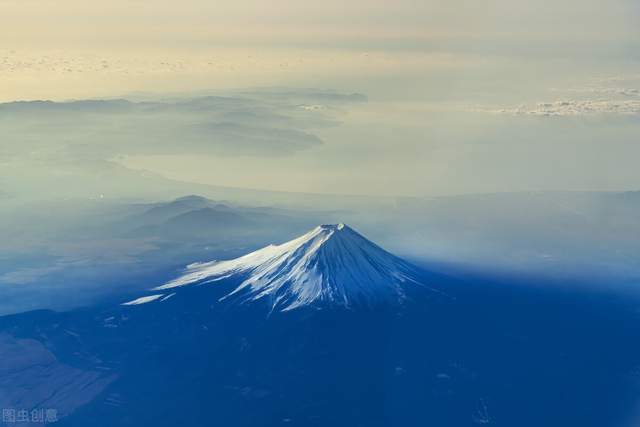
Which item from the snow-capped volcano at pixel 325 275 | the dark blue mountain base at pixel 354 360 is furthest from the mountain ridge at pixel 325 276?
the dark blue mountain base at pixel 354 360

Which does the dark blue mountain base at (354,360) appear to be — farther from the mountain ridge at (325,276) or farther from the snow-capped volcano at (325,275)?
the snow-capped volcano at (325,275)

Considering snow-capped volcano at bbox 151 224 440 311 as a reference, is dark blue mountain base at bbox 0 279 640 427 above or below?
below

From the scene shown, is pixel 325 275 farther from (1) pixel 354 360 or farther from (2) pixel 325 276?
(1) pixel 354 360

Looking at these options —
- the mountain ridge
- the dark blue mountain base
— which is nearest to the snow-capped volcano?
the mountain ridge

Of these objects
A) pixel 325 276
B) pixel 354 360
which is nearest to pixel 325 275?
pixel 325 276

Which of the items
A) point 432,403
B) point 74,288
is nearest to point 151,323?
point 74,288

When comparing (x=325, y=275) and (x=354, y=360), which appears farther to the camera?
(x=325, y=275)

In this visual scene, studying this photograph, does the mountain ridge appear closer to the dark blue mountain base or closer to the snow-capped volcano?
the snow-capped volcano
